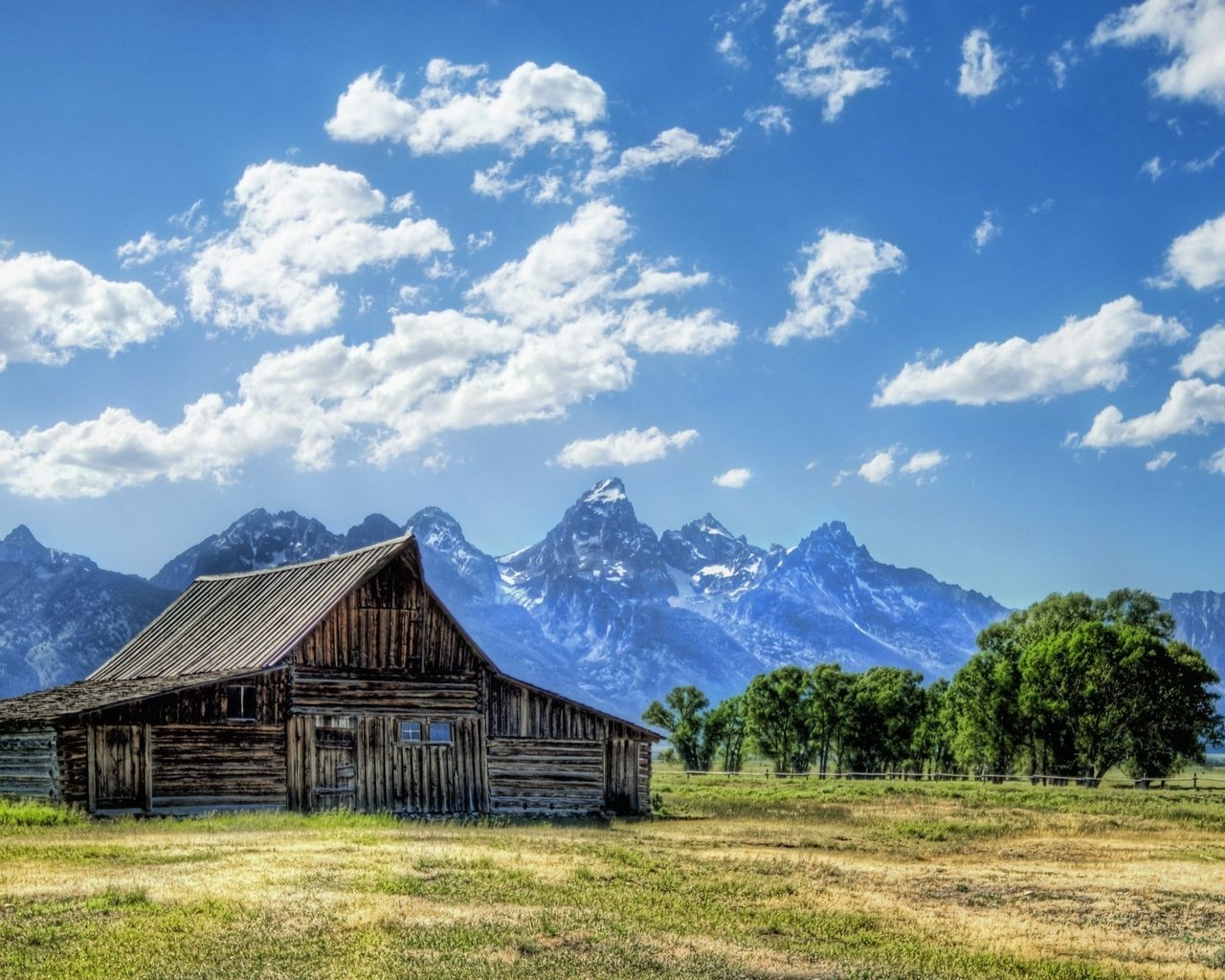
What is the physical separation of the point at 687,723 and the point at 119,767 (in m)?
86.5

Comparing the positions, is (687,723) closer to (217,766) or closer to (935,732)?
(935,732)

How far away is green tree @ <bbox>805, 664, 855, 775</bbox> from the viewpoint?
107 metres

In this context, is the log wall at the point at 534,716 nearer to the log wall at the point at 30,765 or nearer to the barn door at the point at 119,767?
the barn door at the point at 119,767

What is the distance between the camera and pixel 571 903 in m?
19.9

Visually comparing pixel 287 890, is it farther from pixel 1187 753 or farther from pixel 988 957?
pixel 1187 753

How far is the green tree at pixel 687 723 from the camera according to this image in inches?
4761

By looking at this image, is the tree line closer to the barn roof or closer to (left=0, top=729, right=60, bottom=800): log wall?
the barn roof

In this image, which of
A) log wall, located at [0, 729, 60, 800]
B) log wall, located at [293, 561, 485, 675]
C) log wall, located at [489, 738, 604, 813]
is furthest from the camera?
log wall, located at [489, 738, 604, 813]

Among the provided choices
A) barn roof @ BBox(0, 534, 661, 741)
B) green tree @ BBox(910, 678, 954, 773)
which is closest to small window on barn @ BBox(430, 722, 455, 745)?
barn roof @ BBox(0, 534, 661, 741)

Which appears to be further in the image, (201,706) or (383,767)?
(383,767)

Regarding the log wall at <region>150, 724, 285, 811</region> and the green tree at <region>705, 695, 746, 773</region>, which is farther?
the green tree at <region>705, 695, 746, 773</region>

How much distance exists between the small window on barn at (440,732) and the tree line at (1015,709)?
48685mm

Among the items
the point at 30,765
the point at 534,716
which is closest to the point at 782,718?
the point at 534,716

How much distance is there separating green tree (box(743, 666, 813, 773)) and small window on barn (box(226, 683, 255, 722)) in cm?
7443
